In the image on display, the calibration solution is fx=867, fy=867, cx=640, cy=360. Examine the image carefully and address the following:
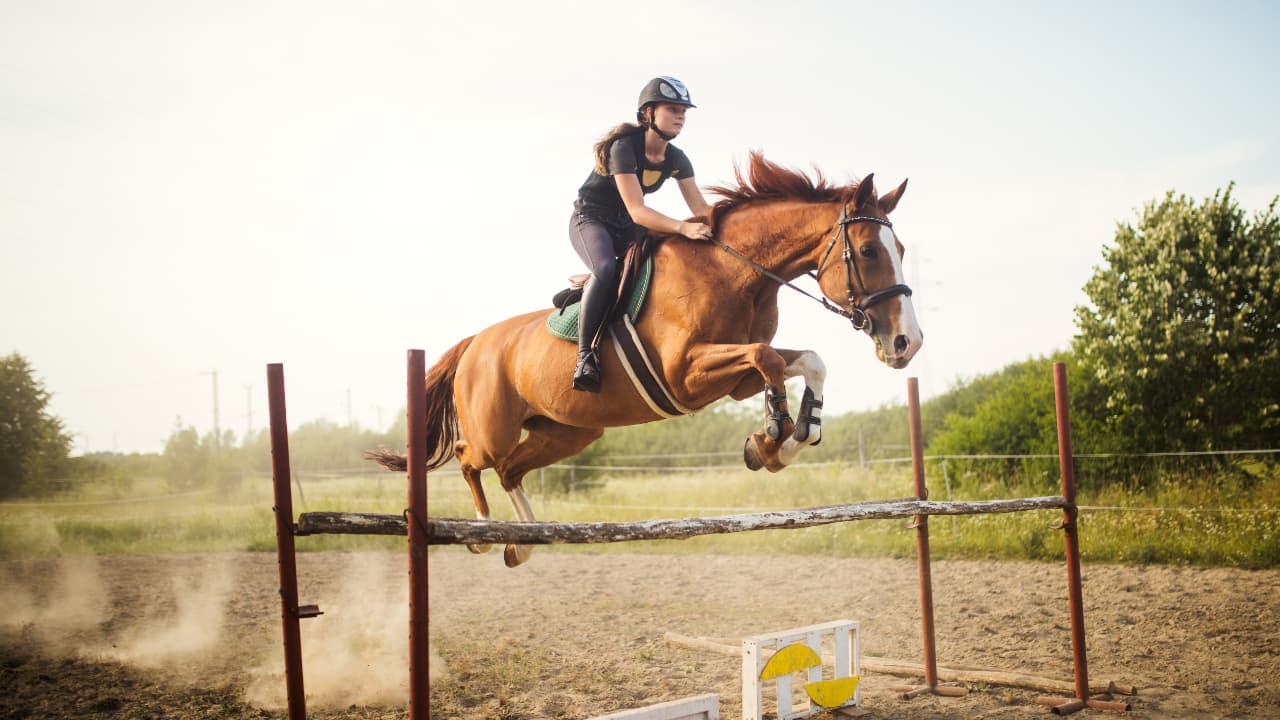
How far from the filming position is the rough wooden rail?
8.44ft

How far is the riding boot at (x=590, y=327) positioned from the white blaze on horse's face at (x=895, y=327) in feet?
3.87

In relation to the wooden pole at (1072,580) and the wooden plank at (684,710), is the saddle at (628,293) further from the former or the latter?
the wooden pole at (1072,580)

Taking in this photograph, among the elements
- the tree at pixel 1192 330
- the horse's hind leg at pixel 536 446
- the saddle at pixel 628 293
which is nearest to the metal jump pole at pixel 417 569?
the saddle at pixel 628 293

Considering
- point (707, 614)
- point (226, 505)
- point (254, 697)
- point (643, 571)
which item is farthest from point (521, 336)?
point (226, 505)

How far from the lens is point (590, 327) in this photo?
12.9ft

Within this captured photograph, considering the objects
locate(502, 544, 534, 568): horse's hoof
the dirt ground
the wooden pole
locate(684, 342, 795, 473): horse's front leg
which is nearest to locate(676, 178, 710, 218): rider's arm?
locate(684, 342, 795, 473): horse's front leg

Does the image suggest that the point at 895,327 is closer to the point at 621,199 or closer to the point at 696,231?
the point at 696,231

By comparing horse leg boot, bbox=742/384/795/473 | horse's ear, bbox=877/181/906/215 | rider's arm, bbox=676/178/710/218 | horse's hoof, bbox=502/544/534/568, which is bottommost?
horse's hoof, bbox=502/544/534/568

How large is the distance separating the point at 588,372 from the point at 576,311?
428 mm

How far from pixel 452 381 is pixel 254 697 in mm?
2282

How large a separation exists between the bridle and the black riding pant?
1.95 feet

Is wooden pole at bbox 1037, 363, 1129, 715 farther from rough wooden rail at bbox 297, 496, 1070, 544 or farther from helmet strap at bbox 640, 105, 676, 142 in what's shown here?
helmet strap at bbox 640, 105, 676, 142

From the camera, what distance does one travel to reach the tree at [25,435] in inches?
476

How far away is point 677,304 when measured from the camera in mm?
3838
